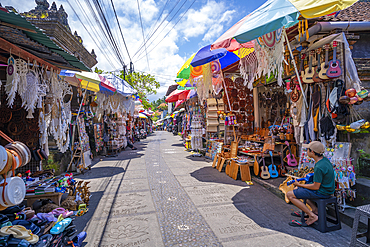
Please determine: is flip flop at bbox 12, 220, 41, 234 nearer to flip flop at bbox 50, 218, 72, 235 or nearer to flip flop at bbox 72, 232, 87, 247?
flip flop at bbox 50, 218, 72, 235

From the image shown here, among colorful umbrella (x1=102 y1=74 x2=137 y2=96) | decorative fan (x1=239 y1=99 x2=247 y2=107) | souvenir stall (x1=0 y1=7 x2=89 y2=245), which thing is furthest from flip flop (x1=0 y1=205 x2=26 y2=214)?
decorative fan (x1=239 y1=99 x2=247 y2=107)

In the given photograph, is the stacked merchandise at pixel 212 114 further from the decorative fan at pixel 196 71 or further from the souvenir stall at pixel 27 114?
the souvenir stall at pixel 27 114

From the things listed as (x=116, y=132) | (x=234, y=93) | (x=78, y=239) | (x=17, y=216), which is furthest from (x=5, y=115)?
(x=116, y=132)

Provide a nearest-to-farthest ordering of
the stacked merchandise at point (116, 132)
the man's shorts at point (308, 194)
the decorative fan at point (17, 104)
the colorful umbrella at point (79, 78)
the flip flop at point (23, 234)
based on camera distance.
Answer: the flip flop at point (23, 234) → the man's shorts at point (308, 194) → the decorative fan at point (17, 104) → the colorful umbrella at point (79, 78) → the stacked merchandise at point (116, 132)

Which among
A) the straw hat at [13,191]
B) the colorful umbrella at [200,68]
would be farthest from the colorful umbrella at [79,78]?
the straw hat at [13,191]

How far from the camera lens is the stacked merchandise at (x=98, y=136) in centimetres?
1014

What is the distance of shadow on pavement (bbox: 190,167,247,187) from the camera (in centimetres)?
584

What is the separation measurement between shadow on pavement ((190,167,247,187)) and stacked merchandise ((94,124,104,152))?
19.1ft

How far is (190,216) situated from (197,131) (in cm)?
724

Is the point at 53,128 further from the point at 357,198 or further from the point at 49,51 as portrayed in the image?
the point at 357,198

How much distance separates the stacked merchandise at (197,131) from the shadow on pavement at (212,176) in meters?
3.44

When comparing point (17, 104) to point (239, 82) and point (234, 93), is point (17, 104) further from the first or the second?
point (239, 82)

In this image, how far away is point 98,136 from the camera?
10383 millimetres

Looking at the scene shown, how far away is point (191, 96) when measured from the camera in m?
11.1
